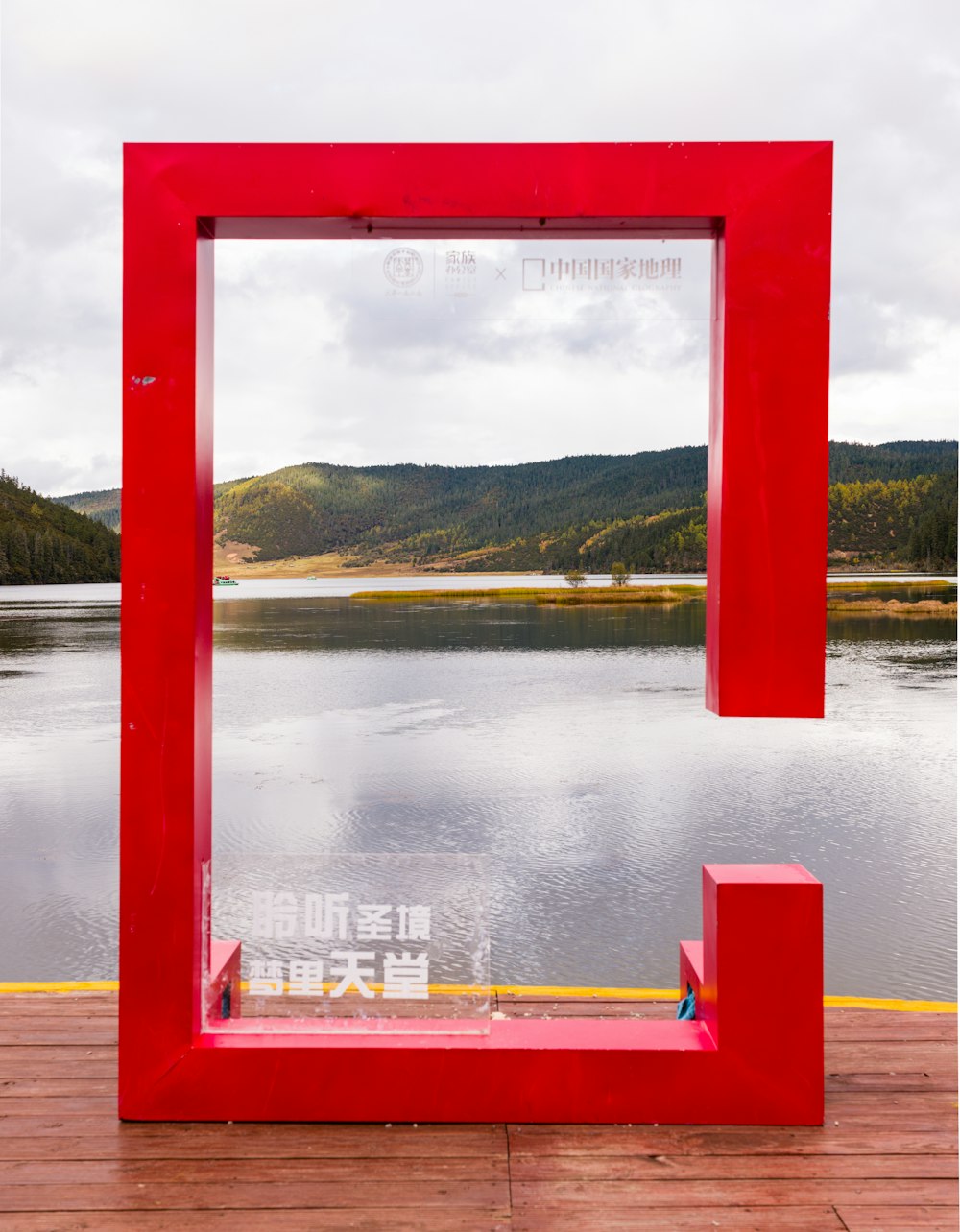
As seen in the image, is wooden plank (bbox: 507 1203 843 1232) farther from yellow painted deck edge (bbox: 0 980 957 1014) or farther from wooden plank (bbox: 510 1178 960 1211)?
yellow painted deck edge (bbox: 0 980 957 1014)

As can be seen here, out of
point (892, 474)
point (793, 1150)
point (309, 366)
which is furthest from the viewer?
point (892, 474)

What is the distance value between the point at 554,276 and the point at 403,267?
0.42m

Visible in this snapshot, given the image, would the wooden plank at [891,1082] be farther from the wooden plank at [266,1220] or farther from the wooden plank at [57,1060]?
the wooden plank at [57,1060]

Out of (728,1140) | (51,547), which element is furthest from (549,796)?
(51,547)

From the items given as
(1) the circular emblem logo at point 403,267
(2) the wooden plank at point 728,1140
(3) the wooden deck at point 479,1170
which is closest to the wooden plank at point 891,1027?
(3) the wooden deck at point 479,1170

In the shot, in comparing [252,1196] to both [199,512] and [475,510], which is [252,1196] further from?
[475,510]

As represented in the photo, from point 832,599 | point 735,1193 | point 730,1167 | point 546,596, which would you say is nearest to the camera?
point 735,1193

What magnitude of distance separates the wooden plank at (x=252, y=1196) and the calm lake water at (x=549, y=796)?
0.80 metres

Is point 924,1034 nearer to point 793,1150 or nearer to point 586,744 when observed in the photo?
point 793,1150

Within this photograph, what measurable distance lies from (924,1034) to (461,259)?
2.74m

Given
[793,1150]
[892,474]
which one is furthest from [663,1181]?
[892,474]

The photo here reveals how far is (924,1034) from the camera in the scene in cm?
285

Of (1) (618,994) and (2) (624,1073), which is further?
(1) (618,994)

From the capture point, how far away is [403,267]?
8.38ft
